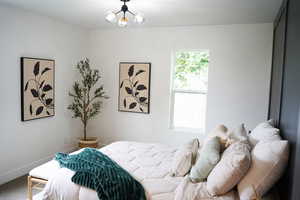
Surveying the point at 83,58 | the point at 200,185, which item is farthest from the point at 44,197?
the point at 83,58

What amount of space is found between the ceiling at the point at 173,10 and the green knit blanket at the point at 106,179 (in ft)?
6.29

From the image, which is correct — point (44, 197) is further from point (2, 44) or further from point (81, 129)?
point (81, 129)

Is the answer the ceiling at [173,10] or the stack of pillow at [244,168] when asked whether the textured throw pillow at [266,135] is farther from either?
the ceiling at [173,10]

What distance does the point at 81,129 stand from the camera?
480 centimetres

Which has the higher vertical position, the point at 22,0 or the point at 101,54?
the point at 22,0

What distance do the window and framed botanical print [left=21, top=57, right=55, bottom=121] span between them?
2.05m

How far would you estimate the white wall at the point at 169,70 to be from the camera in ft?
12.3

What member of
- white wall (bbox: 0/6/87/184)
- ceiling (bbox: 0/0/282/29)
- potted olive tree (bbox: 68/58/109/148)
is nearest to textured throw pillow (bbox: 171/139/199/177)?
ceiling (bbox: 0/0/282/29)

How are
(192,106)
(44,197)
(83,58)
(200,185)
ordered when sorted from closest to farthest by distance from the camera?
(200,185) < (44,197) < (192,106) < (83,58)

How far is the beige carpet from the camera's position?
2.83 metres

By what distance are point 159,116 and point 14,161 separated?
92.3 inches

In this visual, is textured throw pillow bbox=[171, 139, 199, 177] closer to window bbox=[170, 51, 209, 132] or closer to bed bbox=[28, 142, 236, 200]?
bed bbox=[28, 142, 236, 200]

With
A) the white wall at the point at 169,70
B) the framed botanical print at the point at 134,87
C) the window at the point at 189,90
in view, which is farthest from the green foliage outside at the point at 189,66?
the framed botanical print at the point at 134,87

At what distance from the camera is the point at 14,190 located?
3000mm
